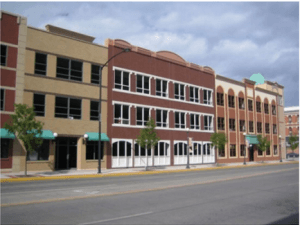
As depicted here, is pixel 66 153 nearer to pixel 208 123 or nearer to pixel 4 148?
pixel 4 148

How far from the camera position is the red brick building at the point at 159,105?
32625 mm

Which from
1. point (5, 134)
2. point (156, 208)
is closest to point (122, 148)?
point (5, 134)

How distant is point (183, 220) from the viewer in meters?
8.27

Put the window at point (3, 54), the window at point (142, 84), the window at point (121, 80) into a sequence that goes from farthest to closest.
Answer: the window at point (142, 84), the window at point (121, 80), the window at point (3, 54)

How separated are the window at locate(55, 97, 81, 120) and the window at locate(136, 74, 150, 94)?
8.20 meters

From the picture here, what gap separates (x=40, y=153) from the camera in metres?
26.5

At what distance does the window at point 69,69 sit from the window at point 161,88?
10.9 m

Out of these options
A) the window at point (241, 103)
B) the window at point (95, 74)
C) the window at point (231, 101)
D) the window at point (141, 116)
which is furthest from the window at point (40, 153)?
the window at point (241, 103)

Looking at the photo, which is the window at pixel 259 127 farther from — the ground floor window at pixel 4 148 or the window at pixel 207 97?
the ground floor window at pixel 4 148

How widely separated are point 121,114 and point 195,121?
13.1 meters

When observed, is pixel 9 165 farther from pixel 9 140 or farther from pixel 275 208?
pixel 275 208

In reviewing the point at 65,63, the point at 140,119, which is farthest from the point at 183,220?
the point at 140,119

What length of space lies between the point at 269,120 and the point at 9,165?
48313 millimetres

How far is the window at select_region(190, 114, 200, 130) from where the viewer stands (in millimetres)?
41719
